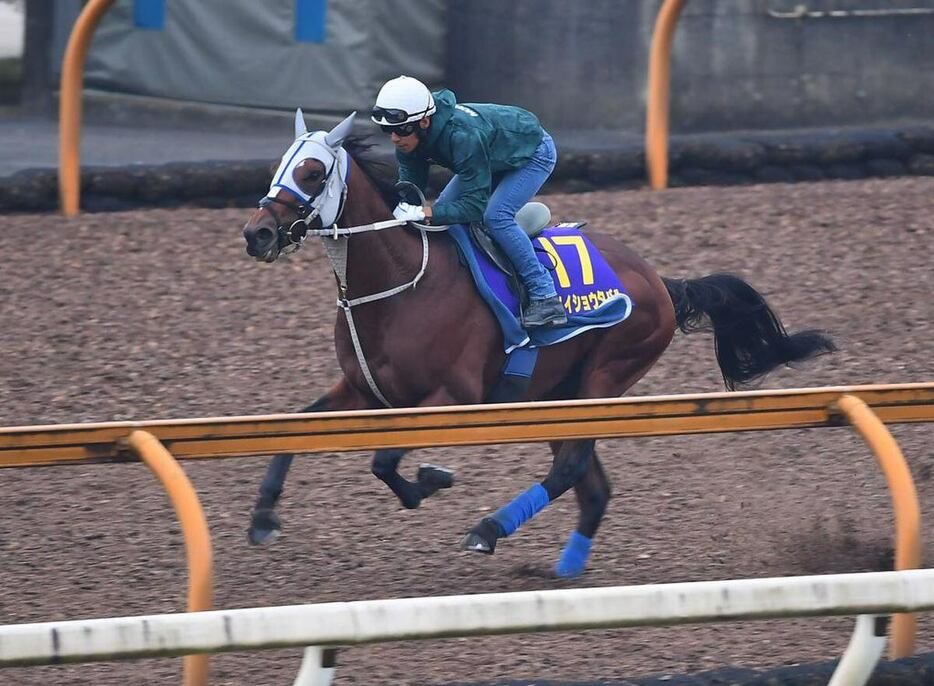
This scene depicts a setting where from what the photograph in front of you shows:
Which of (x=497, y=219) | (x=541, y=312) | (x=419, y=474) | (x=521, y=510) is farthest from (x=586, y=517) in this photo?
(x=497, y=219)

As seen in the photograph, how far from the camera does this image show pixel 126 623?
3.22m

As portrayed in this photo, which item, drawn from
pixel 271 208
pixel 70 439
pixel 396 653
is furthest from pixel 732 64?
pixel 70 439

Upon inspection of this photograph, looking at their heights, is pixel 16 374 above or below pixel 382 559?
above

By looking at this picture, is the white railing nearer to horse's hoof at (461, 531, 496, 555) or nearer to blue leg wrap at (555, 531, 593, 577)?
horse's hoof at (461, 531, 496, 555)

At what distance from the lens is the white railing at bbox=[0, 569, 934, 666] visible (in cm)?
322

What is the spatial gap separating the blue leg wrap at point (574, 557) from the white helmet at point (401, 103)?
156 cm

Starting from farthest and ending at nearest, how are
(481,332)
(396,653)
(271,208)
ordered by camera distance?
(481,332) → (271,208) → (396,653)

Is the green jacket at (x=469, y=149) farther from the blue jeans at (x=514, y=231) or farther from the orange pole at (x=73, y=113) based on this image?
the orange pole at (x=73, y=113)

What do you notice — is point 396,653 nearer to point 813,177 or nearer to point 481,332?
point 481,332

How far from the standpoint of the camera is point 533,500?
5.50 metres

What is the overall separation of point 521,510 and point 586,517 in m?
0.32

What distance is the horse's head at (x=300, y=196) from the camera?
17.1 ft

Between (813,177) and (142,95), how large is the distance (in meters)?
5.68

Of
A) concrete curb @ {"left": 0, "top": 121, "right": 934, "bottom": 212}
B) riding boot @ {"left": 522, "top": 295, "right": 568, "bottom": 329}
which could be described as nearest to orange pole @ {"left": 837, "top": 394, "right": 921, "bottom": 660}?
riding boot @ {"left": 522, "top": 295, "right": 568, "bottom": 329}
